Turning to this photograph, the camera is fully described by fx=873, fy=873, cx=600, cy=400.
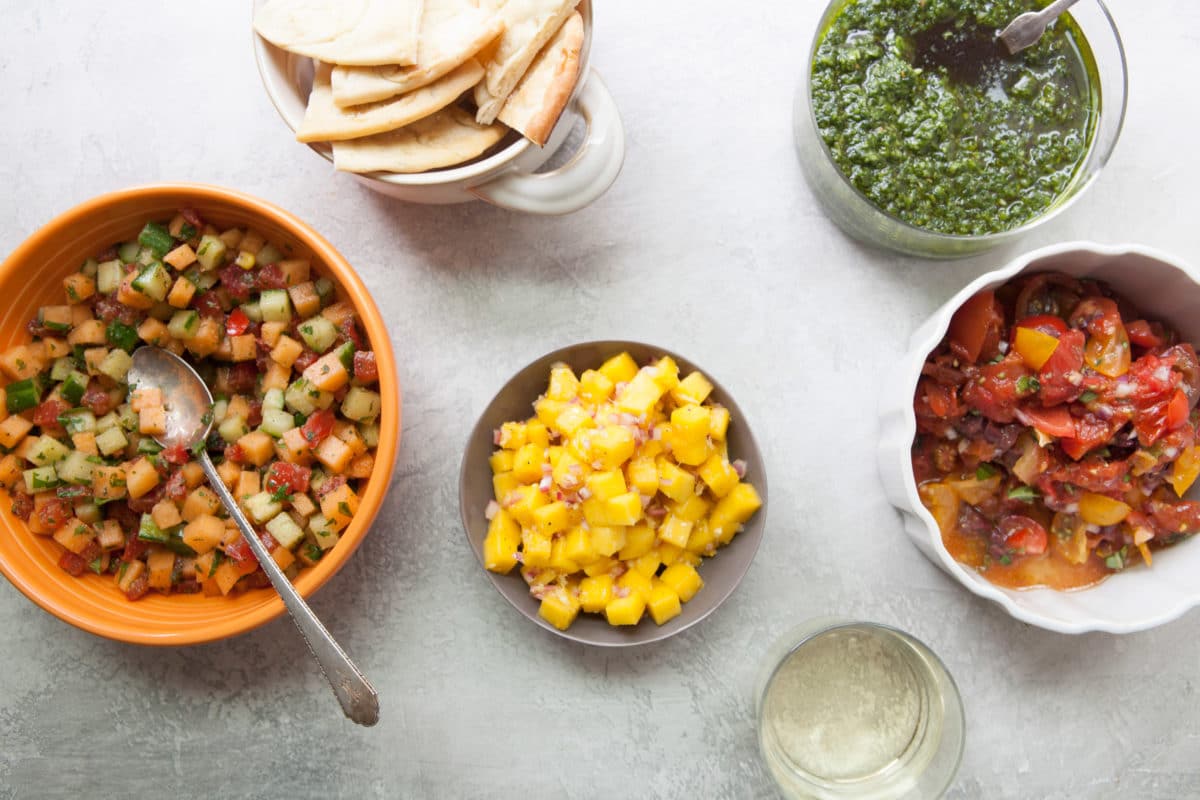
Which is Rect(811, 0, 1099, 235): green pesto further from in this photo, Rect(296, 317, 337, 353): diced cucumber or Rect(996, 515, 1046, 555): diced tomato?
Rect(296, 317, 337, 353): diced cucumber

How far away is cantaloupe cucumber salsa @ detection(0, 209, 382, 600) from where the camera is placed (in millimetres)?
1949

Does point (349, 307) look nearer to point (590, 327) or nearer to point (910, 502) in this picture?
point (590, 327)

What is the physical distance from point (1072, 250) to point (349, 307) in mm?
1612

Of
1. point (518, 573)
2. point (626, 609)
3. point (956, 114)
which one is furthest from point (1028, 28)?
point (518, 573)

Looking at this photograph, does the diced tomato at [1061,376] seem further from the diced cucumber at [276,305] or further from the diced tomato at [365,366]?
the diced cucumber at [276,305]

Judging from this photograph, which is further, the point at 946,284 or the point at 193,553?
the point at 946,284

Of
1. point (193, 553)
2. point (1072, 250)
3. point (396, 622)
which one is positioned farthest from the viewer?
point (396, 622)

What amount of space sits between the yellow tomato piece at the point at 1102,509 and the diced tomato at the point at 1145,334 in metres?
0.37

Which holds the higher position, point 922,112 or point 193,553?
point 922,112

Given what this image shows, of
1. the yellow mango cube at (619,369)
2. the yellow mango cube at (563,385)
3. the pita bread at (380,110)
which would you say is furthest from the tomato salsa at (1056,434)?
the pita bread at (380,110)

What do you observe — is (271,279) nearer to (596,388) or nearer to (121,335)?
(121,335)

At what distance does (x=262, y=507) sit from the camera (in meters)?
1.94

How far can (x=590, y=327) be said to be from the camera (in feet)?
7.39

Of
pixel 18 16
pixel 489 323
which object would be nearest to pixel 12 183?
pixel 18 16
